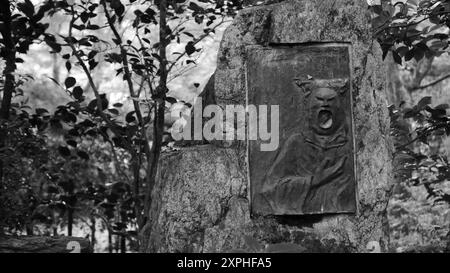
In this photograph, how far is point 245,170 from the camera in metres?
3.65

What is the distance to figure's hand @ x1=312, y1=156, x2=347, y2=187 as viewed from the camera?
3594 millimetres

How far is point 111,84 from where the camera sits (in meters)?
13.2

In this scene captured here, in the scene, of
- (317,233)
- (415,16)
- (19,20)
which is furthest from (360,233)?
(19,20)

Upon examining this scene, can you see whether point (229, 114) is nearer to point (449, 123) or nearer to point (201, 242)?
point (201, 242)

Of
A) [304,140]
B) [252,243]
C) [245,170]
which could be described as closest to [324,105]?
[304,140]

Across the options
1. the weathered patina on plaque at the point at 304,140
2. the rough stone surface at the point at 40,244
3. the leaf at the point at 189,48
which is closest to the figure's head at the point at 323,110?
the weathered patina on plaque at the point at 304,140

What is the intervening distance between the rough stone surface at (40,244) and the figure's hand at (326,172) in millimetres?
1605

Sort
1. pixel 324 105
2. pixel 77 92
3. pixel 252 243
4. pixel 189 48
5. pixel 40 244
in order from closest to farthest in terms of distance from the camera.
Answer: pixel 252 243
pixel 324 105
pixel 40 244
pixel 77 92
pixel 189 48

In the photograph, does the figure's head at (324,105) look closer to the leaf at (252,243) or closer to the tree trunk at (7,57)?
the leaf at (252,243)

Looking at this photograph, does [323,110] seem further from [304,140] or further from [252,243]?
[252,243]

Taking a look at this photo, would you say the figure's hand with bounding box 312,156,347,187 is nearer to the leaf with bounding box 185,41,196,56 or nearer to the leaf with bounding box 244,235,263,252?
the leaf with bounding box 244,235,263,252

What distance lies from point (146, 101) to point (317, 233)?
1688 mm

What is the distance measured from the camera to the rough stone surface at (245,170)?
3590mm

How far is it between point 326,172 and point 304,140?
20cm
